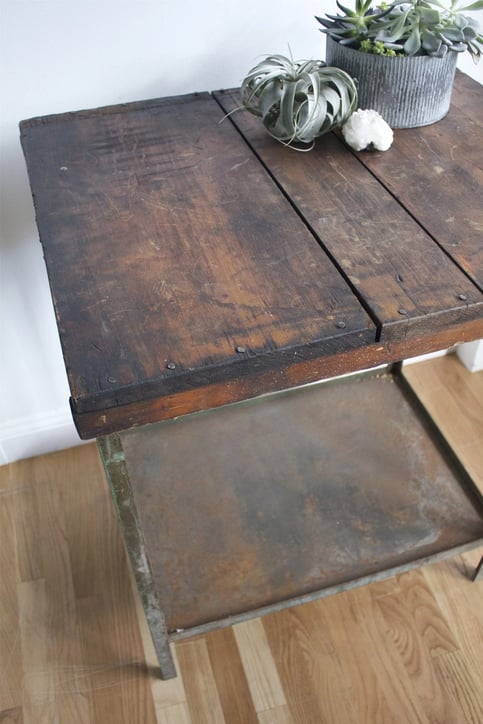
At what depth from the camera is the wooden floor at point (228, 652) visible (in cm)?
124

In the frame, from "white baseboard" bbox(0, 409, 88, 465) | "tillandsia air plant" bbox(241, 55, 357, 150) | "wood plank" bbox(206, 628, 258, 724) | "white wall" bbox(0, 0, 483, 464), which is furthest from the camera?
"white baseboard" bbox(0, 409, 88, 465)

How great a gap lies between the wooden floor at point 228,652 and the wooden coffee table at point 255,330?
0.14 m

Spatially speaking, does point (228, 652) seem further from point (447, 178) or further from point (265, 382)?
point (447, 178)

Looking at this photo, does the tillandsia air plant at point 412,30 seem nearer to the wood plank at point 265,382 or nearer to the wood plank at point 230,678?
the wood plank at point 265,382

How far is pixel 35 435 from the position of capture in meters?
1.64

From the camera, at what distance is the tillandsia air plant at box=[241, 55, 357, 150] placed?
0.99 metres

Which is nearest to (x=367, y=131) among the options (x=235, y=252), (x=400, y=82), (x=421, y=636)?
(x=400, y=82)

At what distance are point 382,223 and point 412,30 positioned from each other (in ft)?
1.04

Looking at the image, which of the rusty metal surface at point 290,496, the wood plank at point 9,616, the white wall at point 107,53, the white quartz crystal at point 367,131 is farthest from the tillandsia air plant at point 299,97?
the wood plank at point 9,616

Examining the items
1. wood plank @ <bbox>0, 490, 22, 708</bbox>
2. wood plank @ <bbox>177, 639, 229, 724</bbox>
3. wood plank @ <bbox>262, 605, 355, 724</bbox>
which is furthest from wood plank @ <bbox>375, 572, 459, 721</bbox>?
wood plank @ <bbox>0, 490, 22, 708</bbox>

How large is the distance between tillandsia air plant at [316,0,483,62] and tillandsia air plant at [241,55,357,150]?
0.07m

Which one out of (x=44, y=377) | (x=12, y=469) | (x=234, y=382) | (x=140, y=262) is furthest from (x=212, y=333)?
(x=12, y=469)

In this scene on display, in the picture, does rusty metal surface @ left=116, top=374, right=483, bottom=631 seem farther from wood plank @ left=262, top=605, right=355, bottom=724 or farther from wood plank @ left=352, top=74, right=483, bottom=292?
wood plank @ left=352, top=74, right=483, bottom=292

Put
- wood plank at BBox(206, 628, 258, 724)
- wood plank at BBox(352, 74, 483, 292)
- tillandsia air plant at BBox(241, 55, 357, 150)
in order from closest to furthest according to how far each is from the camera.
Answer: wood plank at BBox(352, 74, 483, 292) → tillandsia air plant at BBox(241, 55, 357, 150) → wood plank at BBox(206, 628, 258, 724)
